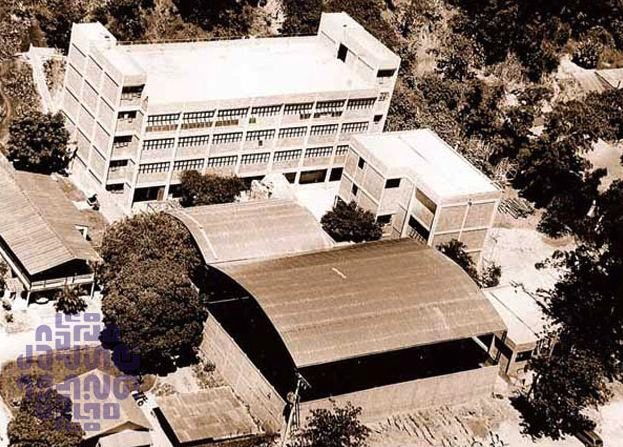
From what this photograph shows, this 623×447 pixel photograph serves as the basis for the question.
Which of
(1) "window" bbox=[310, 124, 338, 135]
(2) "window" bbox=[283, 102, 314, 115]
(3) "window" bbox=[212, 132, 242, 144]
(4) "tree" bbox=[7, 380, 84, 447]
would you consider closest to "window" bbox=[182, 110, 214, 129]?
(3) "window" bbox=[212, 132, 242, 144]

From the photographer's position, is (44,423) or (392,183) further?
(392,183)

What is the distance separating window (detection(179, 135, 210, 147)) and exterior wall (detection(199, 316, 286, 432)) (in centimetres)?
2170

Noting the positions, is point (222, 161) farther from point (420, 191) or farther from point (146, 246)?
point (146, 246)

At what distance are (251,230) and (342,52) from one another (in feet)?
104

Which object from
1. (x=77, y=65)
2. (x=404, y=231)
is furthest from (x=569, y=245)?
(x=77, y=65)

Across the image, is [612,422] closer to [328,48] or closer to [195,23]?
[328,48]

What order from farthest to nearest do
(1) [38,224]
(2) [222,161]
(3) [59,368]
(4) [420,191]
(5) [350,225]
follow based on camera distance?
(2) [222,161] → (4) [420,191] → (5) [350,225] → (1) [38,224] → (3) [59,368]

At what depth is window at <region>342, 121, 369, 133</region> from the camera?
378 feet

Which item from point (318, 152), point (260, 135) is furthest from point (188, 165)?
point (318, 152)

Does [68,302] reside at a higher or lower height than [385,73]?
lower

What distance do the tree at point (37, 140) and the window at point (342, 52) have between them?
30.0m

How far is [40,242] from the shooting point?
3661 inches

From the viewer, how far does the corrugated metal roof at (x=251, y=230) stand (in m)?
92.1

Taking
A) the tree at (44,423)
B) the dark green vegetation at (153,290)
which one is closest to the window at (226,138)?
the dark green vegetation at (153,290)
